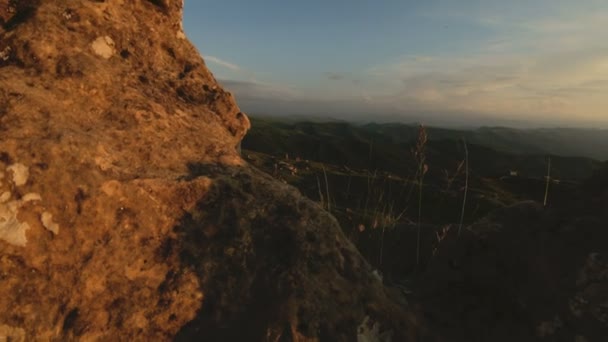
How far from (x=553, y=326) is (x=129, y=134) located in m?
3.48

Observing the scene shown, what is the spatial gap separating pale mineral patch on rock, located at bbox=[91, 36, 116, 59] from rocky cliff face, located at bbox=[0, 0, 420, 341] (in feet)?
0.04

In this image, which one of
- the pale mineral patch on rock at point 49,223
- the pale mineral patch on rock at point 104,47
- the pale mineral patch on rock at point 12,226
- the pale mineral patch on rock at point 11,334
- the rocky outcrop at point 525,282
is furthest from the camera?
the pale mineral patch on rock at point 104,47

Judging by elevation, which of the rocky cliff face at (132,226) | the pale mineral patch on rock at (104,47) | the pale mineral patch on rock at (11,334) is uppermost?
the pale mineral patch on rock at (104,47)

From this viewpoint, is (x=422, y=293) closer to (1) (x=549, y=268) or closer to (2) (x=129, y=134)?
(1) (x=549, y=268)

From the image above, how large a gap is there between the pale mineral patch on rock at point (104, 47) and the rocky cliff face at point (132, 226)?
1 cm

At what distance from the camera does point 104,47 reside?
3186mm

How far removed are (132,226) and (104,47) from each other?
194 centimetres

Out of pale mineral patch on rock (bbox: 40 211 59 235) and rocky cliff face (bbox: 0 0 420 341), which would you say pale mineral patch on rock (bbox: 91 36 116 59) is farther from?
pale mineral patch on rock (bbox: 40 211 59 235)

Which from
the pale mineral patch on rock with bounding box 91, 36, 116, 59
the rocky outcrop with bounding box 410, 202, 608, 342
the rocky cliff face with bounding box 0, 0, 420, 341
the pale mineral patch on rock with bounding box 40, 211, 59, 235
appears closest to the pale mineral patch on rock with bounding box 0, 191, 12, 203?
the rocky cliff face with bounding box 0, 0, 420, 341

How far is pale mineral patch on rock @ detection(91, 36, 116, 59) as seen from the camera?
3114mm

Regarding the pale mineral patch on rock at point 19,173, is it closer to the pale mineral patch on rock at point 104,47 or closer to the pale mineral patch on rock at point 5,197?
the pale mineral patch on rock at point 5,197

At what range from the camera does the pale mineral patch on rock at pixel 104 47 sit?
3114mm

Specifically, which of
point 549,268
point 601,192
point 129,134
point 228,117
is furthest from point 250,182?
point 601,192

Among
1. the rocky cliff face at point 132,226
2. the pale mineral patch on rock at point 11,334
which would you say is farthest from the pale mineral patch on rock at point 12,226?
the pale mineral patch on rock at point 11,334
